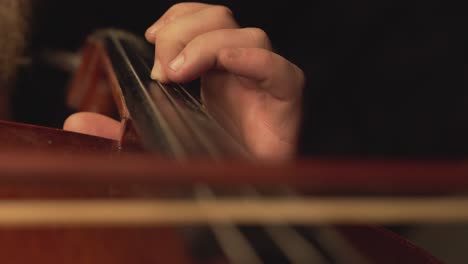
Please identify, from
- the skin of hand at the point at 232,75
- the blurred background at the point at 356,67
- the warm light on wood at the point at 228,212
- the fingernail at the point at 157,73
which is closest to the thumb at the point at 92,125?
the skin of hand at the point at 232,75

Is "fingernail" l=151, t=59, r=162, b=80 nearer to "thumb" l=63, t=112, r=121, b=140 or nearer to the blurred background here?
"thumb" l=63, t=112, r=121, b=140

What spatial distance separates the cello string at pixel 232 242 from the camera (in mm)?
229

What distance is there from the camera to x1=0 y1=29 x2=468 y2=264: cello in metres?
0.17

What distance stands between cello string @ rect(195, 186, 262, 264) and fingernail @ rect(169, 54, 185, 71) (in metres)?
0.24

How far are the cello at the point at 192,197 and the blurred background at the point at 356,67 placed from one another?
2.79 feet

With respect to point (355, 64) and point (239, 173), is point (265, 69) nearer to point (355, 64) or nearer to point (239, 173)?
point (239, 173)

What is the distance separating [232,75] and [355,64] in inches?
36.2

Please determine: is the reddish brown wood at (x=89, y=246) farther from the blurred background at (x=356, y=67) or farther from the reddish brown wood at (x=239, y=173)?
the blurred background at (x=356, y=67)

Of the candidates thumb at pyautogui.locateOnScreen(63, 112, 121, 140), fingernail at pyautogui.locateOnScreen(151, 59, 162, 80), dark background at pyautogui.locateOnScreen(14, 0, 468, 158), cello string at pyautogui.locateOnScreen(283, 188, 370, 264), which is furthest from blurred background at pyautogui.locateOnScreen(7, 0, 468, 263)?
cello string at pyautogui.locateOnScreen(283, 188, 370, 264)

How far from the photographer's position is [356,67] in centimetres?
137

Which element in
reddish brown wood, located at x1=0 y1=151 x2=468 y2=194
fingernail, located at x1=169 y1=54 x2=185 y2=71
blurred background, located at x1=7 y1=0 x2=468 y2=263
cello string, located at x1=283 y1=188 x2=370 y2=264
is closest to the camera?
reddish brown wood, located at x1=0 y1=151 x2=468 y2=194

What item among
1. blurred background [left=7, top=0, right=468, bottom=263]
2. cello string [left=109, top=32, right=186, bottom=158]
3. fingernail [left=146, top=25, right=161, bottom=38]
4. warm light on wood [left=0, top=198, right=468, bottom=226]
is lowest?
blurred background [left=7, top=0, right=468, bottom=263]

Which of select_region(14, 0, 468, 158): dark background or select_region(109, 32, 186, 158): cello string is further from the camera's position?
select_region(14, 0, 468, 158): dark background

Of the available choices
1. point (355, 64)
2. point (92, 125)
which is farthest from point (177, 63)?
point (355, 64)
